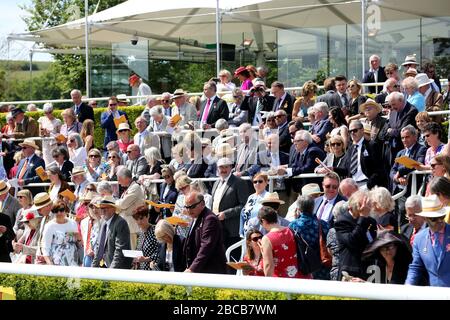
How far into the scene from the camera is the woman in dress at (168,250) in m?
9.80

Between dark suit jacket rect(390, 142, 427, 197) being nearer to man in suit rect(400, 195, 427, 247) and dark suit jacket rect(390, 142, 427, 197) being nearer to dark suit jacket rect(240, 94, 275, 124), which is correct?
man in suit rect(400, 195, 427, 247)

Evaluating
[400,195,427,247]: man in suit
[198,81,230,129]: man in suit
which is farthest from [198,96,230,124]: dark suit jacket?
[400,195,427,247]: man in suit

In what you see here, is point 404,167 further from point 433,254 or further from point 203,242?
point 433,254

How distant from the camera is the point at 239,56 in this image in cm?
2072

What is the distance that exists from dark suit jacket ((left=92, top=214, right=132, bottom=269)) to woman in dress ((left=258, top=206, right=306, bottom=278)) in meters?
2.29

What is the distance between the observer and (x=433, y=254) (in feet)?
24.4

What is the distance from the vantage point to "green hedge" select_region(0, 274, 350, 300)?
254 inches

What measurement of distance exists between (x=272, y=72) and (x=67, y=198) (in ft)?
24.1

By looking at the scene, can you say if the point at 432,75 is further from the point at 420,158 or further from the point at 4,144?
the point at 4,144

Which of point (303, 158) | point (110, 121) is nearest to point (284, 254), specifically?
point (303, 158)

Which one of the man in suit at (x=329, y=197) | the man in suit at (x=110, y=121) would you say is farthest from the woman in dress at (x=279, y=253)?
the man in suit at (x=110, y=121)

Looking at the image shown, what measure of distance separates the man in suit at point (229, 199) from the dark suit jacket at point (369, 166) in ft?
3.79

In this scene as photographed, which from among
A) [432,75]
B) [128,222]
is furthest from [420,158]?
[432,75]

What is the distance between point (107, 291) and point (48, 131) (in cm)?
1074
